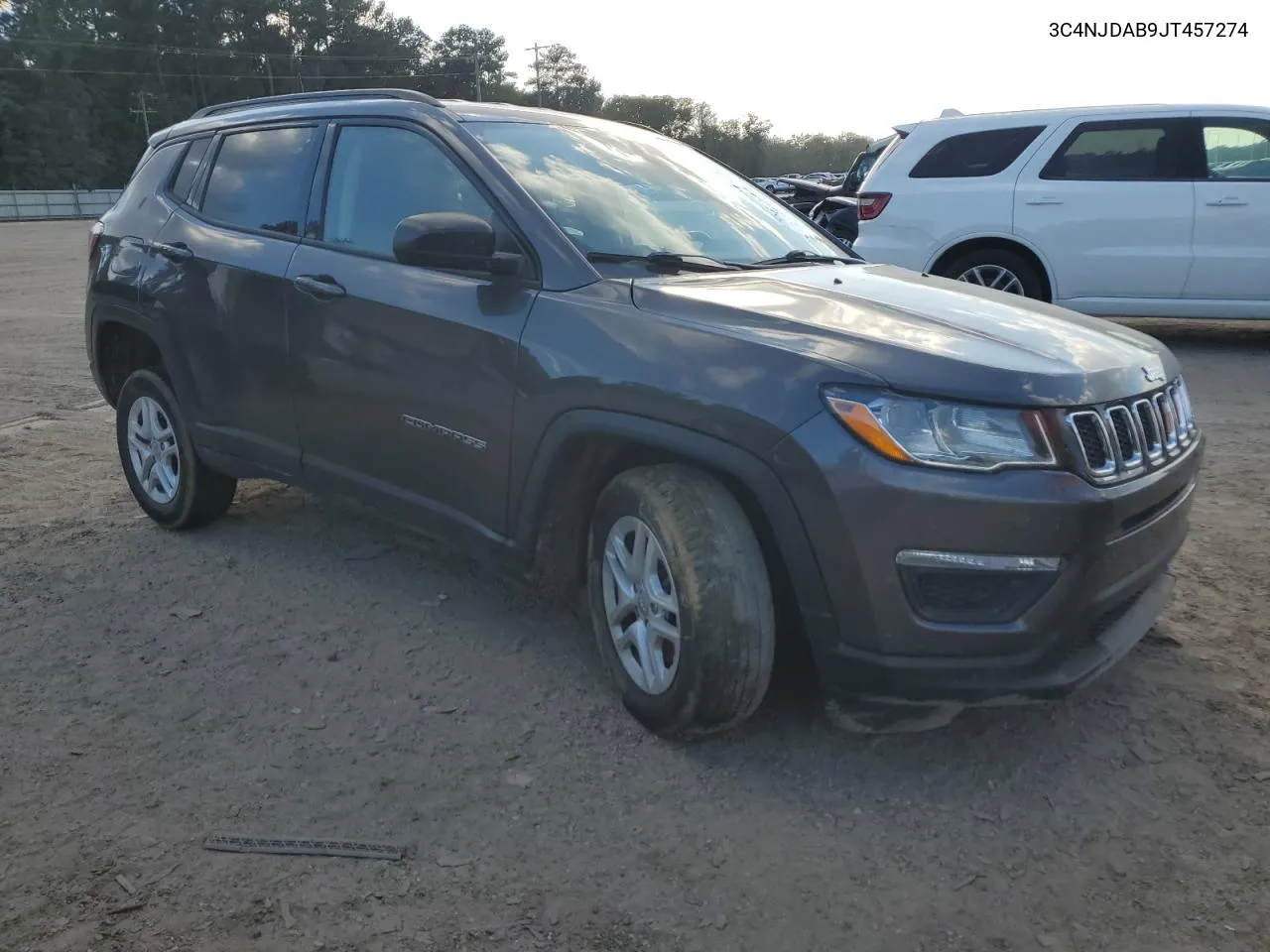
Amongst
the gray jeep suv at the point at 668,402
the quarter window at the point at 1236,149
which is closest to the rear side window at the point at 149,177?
the gray jeep suv at the point at 668,402

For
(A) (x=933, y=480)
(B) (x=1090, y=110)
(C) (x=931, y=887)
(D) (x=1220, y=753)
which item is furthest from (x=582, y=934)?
(B) (x=1090, y=110)

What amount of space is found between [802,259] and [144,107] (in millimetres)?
85225

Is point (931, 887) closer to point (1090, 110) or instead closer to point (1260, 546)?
point (1260, 546)

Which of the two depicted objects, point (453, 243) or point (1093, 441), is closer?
point (1093, 441)

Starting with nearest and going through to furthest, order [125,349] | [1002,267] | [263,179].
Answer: [263,179], [125,349], [1002,267]

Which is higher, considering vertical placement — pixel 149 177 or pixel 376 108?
pixel 376 108

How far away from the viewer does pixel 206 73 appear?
83.8 m

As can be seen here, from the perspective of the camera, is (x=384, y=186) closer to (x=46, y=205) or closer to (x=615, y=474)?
(x=615, y=474)

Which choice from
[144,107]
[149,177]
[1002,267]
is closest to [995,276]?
[1002,267]

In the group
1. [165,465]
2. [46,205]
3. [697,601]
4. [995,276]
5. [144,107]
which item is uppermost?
[144,107]

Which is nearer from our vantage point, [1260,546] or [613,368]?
[613,368]

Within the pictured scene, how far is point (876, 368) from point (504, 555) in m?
1.32

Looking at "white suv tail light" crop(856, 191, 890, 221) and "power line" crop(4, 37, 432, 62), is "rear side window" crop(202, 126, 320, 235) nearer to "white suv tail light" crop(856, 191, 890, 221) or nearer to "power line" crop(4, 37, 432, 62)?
"white suv tail light" crop(856, 191, 890, 221)

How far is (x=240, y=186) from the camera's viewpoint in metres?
4.41
